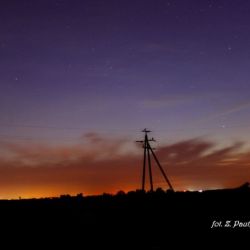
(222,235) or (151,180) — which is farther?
(151,180)

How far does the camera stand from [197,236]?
18609mm

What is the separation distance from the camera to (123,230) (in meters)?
19.2

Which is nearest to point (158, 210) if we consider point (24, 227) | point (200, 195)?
point (200, 195)

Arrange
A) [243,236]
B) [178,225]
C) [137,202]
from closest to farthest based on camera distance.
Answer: [243,236] → [178,225] → [137,202]

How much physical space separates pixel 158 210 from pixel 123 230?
2.08m

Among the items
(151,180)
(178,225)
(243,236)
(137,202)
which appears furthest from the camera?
(151,180)

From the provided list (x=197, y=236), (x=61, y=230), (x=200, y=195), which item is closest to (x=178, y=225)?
(x=197, y=236)

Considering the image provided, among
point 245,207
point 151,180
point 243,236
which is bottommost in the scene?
point 243,236

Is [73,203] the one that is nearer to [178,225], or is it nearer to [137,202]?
[137,202]

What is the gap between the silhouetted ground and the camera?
735 inches

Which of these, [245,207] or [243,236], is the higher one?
[245,207]

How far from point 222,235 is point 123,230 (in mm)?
4716

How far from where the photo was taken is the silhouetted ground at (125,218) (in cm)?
1867

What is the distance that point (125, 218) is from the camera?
19.7 metres
